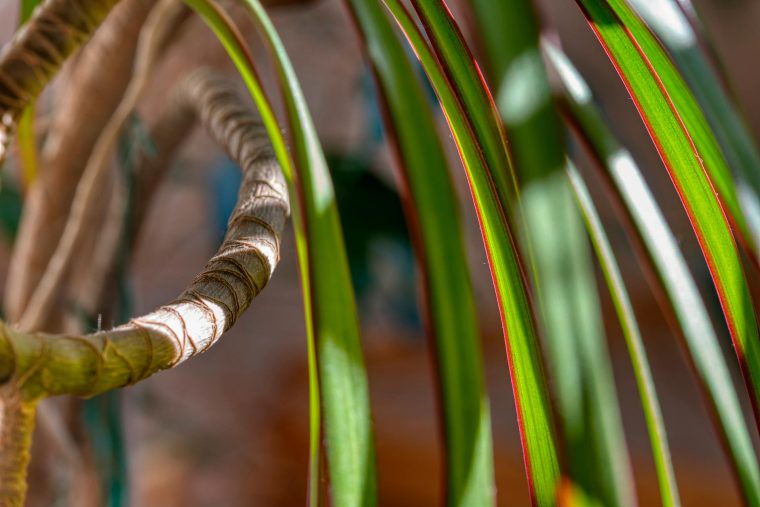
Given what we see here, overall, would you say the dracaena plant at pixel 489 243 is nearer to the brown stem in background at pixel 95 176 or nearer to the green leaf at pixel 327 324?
the green leaf at pixel 327 324

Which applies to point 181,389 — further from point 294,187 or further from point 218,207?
point 294,187

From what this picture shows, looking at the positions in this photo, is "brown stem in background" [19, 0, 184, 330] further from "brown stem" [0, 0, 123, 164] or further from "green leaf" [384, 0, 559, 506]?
"green leaf" [384, 0, 559, 506]

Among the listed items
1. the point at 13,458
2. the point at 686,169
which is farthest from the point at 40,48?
the point at 686,169

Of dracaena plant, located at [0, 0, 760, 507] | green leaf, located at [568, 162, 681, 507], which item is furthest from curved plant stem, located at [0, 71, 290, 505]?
green leaf, located at [568, 162, 681, 507]

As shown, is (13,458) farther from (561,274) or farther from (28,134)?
(28,134)

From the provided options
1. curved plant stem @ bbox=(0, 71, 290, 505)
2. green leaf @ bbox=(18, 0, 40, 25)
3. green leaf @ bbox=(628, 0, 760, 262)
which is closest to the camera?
curved plant stem @ bbox=(0, 71, 290, 505)

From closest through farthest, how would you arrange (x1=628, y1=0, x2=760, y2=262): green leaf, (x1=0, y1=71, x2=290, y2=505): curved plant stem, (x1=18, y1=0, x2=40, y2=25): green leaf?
(x1=0, y1=71, x2=290, y2=505): curved plant stem, (x1=628, y1=0, x2=760, y2=262): green leaf, (x1=18, y1=0, x2=40, y2=25): green leaf
